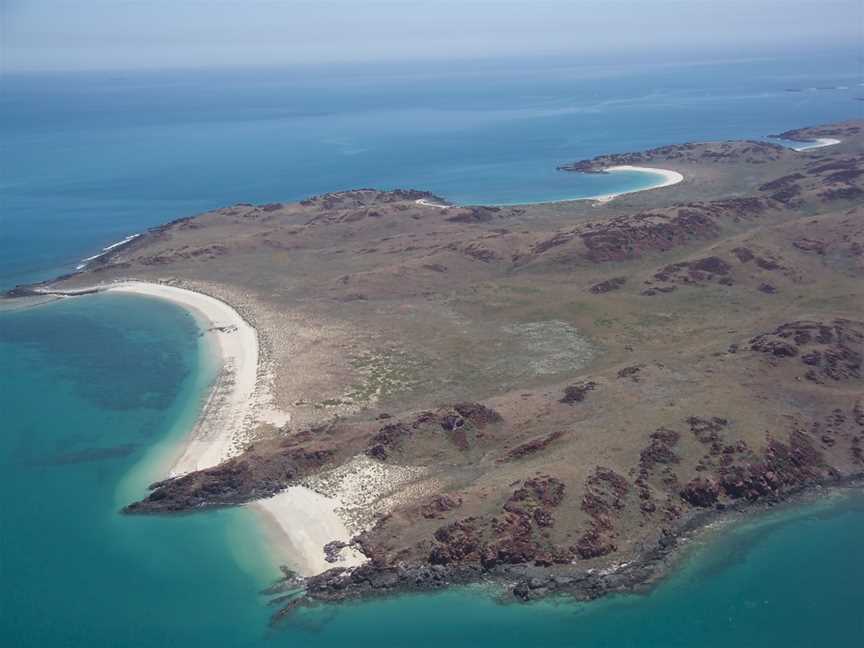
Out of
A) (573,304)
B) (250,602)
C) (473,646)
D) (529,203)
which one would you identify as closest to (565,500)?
(473,646)

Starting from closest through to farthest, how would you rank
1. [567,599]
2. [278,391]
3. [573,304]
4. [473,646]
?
[473,646] → [567,599] → [278,391] → [573,304]

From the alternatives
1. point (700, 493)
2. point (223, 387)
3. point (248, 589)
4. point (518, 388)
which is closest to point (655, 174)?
point (518, 388)

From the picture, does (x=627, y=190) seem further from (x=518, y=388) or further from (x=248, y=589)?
(x=248, y=589)

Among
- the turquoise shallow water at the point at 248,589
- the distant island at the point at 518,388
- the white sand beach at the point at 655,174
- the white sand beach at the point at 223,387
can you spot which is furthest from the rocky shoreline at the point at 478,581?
the white sand beach at the point at 655,174

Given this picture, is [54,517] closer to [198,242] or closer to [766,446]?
[766,446]

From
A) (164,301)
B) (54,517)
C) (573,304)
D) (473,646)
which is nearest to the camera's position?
(473,646)

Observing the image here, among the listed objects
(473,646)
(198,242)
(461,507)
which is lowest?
(473,646)

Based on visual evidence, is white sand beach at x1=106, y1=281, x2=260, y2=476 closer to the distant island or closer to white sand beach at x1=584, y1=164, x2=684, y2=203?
the distant island
